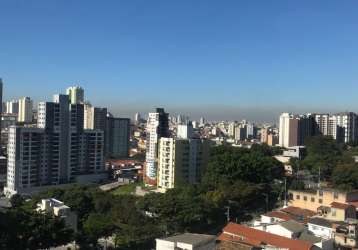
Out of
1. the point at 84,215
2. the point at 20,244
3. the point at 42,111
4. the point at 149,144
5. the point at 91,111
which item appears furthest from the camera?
the point at 91,111

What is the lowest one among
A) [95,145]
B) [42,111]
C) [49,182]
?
[49,182]

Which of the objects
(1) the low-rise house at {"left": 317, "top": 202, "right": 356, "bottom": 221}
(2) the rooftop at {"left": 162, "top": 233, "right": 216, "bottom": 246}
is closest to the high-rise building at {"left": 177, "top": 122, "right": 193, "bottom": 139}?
(1) the low-rise house at {"left": 317, "top": 202, "right": 356, "bottom": 221}

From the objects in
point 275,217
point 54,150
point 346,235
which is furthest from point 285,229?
point 54,150

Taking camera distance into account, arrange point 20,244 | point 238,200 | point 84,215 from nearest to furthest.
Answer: point 20,244
point 84,215
point 238,200

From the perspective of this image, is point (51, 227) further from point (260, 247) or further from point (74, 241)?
point (260, 247)

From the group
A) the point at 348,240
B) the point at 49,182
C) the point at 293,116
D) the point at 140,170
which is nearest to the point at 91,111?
the point at 140,170

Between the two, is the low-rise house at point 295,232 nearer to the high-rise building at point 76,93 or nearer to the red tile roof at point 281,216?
the red tile roof at point 281,216

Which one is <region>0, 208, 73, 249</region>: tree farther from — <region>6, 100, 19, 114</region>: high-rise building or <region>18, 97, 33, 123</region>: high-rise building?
<region>6, 100, 19, 114</region>: high-rise building
